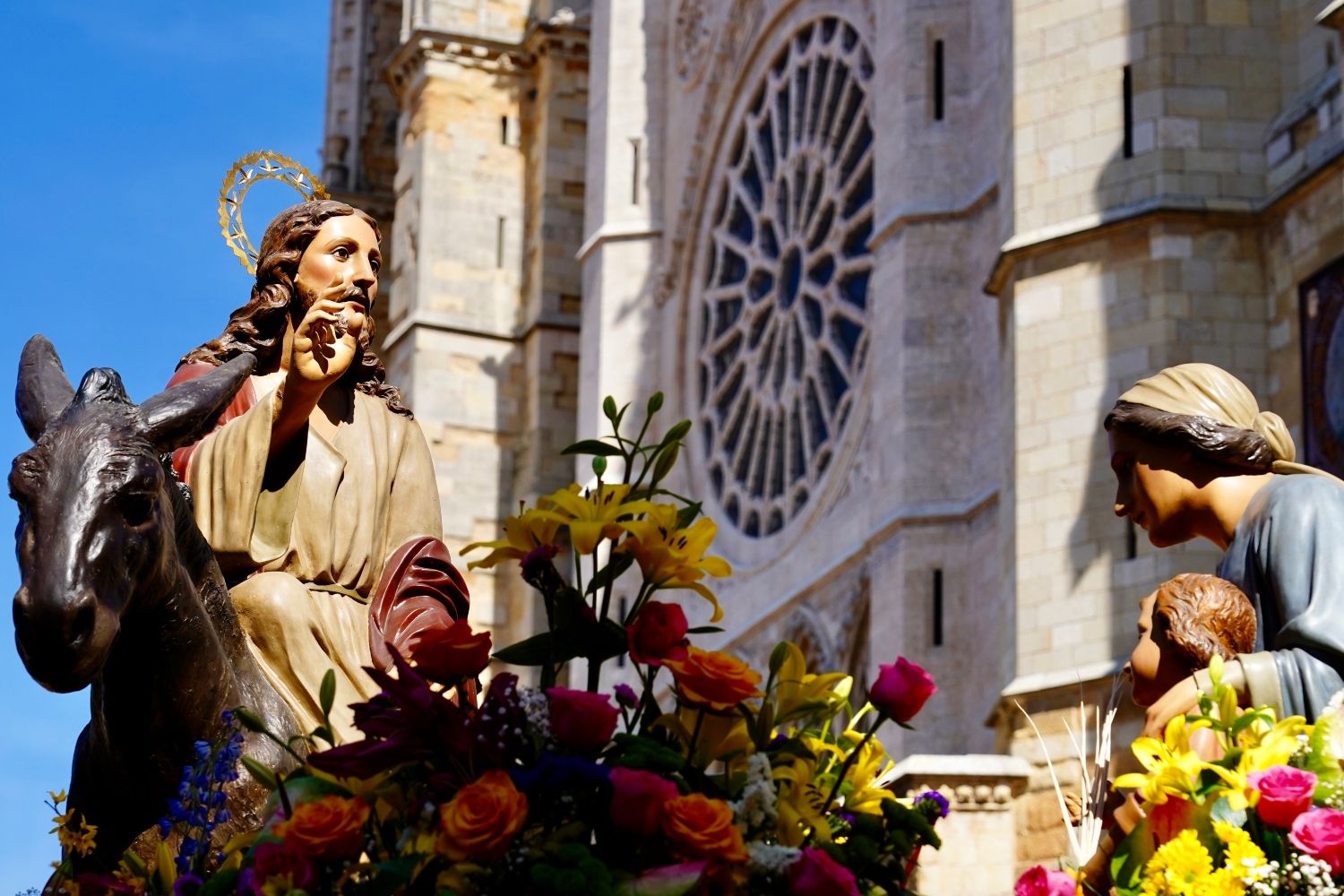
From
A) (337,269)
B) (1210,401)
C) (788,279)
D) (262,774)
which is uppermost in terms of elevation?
(788,279)

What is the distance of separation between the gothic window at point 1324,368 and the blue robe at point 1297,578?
9.41 meters

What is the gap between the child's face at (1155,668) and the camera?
3.51m

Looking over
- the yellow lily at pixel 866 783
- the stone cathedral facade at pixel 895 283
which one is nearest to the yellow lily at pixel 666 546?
the yellow lily at pixel 866 783

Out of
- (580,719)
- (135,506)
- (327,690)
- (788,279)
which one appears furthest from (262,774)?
(788,279)

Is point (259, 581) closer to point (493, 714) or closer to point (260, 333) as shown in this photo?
point (260, 333)

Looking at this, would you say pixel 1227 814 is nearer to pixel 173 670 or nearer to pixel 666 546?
pixel 666 546

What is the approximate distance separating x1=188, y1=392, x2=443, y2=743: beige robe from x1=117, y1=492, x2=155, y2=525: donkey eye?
2.07 feet

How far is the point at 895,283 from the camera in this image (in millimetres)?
18125

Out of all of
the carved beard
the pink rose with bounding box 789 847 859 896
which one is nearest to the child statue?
the pink rose with bounding box 789 847 859 896

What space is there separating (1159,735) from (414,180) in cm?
2408

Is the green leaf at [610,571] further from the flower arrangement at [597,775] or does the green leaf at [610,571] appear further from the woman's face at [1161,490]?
the woman's face at [1161,490]

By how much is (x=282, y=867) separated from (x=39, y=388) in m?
1.05

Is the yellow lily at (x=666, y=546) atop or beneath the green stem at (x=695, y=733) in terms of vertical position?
atop

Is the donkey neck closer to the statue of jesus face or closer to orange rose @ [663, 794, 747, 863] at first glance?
the statue of jesus face
